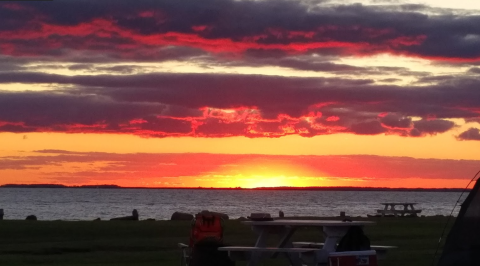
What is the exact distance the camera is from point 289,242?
15242 millimetres

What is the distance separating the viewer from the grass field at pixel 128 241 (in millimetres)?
18844

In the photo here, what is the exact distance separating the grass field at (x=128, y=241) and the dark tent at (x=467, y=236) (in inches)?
209

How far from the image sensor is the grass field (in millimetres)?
18844

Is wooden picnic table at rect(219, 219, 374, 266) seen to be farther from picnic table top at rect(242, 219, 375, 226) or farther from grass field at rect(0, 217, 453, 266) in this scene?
grass field at rect(0, 217, 453, 266)

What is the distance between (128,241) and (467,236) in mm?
13878

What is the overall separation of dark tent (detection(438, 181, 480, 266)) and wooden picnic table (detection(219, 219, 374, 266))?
1911 mm

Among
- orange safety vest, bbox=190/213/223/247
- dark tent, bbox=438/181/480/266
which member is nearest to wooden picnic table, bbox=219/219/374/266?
orange safety vest, bbox=190/213/223/247

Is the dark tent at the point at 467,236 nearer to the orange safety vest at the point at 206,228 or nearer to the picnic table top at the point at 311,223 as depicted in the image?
the picnic table top at the point at 311,223

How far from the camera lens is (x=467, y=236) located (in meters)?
12.0

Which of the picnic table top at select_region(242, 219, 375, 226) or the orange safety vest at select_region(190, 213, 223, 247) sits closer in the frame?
the picnic table top at select_region(242, 219, 375, 226)

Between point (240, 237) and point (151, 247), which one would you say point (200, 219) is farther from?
point (240, 237)

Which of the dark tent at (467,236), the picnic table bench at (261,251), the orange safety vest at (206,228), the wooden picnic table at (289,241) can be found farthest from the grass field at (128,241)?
the dark tent at (467,236)

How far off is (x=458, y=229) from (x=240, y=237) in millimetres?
13903

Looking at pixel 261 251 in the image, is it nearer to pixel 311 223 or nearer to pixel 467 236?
pixel 311 223
